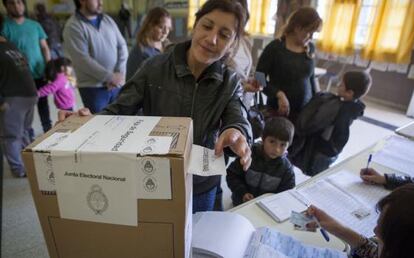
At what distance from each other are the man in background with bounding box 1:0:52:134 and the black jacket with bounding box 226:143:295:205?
2091 mm

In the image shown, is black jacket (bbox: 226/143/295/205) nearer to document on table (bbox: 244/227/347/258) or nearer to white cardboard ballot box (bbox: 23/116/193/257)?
document on table (bbox: 244/227/347/258)

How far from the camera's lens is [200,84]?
90 cm

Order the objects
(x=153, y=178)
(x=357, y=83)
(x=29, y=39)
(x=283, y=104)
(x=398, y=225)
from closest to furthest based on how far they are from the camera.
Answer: (x=153, y=178) < (x=398, y=225) < (x=357, y=83) < (x=283, y=104) < (x=29, y=39)

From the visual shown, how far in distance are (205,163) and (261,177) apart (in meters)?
0.94

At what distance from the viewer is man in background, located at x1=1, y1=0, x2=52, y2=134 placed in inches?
94.2

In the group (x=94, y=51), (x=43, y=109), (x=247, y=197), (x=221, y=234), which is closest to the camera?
(x=221, y=234)

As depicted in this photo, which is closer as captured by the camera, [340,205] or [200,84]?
[200,84]

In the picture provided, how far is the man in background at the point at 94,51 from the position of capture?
191 centimetres

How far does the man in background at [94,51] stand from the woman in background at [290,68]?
41.8 inches

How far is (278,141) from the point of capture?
1.41 meters

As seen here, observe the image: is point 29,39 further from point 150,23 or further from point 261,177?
point 261,177

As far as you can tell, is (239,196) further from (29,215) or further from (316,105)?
(29,215)

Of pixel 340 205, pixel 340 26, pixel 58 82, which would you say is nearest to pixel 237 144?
pixel 340 205

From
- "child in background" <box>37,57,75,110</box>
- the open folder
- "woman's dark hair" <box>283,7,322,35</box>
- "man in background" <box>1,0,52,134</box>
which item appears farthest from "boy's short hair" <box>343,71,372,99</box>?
"man in background" <box>1,0,52,134</box>
